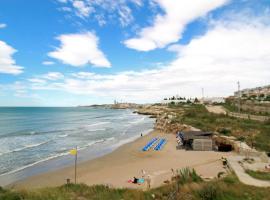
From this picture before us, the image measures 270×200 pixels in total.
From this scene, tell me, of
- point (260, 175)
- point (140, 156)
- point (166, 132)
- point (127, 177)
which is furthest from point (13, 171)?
point (166, 132)

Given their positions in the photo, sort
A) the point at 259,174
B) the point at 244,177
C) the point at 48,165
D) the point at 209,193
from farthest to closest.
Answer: the point at 48,165 < the point at 259,174 < the point at 244,177 < the point at 209,193

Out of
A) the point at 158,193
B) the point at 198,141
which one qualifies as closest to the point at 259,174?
the point at 158,193

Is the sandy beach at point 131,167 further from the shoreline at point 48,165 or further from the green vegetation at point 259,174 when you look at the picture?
the green vegetation at point 259,174

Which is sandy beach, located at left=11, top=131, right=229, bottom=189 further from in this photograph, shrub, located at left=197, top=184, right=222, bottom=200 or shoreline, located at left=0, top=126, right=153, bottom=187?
shrub, located at left=197, top=184, right=222, bottom=200

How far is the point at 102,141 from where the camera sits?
39500mm

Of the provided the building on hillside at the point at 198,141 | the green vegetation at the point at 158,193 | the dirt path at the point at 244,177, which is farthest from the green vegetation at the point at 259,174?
the building on hillside at the point at 198,141

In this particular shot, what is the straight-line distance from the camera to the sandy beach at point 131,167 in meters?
18.8

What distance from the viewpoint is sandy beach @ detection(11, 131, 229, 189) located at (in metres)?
18.8

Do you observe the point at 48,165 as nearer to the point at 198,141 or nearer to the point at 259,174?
the point at 198,141

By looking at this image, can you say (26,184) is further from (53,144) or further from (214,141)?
(214,141)

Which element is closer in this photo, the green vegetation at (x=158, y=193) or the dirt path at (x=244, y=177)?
the green vegetation at (x=158, y=193)

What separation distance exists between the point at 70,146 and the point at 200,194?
1051 inches

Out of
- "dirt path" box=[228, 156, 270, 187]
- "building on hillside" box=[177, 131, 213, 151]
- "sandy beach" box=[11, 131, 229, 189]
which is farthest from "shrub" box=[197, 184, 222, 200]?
"building on hillside" box=[177, 131, 213, 151]

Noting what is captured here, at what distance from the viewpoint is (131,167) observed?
2314cm
